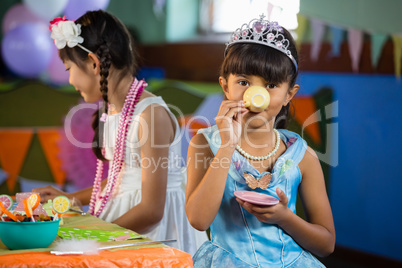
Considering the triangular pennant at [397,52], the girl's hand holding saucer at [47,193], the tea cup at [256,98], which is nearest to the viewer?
the tea cup at [256,98]

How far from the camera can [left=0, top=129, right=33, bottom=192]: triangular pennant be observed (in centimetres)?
367

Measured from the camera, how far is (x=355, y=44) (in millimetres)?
3428

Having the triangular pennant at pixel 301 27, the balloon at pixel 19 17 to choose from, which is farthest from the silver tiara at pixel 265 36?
the balloon at pixel 19 17

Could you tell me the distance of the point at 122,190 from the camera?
75.5 inches

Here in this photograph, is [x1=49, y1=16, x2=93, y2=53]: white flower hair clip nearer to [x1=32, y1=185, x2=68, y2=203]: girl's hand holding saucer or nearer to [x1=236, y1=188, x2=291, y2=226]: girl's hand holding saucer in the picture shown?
[x1=32, y1=185, x2=68, y2=203]: girl's hand holding saucer

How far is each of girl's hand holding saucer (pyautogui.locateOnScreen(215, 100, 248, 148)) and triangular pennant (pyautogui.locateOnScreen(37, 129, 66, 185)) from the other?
2.56 meters

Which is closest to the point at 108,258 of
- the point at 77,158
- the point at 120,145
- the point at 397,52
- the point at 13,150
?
the point at 120,145

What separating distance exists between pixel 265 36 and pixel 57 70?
11.1 ft

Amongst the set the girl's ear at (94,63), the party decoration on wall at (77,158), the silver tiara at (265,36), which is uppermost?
the silver tiara at (265,36)

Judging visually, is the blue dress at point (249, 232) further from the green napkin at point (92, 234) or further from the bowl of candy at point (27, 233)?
the bowl of candy at point (27, 233)

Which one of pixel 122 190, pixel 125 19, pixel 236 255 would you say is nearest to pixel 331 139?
pixel 122 190

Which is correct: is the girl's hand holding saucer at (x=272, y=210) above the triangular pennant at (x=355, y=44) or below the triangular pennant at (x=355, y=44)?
below

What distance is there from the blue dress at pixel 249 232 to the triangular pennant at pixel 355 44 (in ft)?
7.10

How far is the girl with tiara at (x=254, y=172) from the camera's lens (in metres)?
1.36
